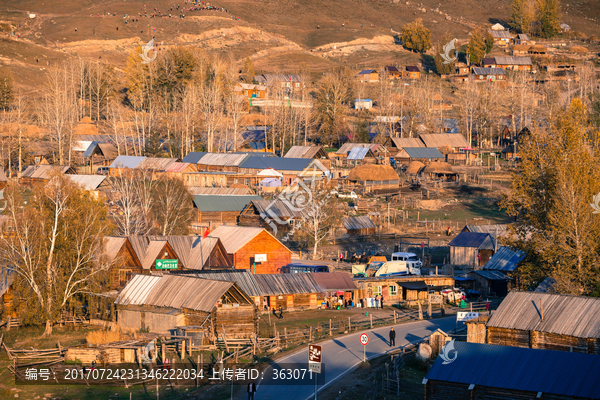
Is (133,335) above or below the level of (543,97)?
below

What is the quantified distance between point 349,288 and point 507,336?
17919mm

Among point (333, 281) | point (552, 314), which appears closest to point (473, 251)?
point (333, 281)

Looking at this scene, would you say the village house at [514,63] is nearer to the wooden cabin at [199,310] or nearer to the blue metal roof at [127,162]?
the blue metal roof at [127,162]

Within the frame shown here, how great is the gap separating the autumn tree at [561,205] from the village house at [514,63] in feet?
399

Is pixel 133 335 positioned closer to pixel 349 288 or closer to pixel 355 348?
pixel 355 348

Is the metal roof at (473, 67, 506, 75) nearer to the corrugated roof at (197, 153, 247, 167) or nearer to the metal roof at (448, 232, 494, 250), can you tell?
the corrugated roof at (197, 153, 247, 167)

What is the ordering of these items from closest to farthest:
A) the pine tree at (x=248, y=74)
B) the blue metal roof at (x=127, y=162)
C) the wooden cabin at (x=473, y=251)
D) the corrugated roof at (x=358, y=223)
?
1. the wooden cabin at (x=473, y=251)
2. the corrugated roof at (x=358, y=223)
3. the blue metal roof at (x=127, y=162)
4. the pine tree at (x=248, y=74)

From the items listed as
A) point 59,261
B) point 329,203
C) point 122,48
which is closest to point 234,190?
point 329,203

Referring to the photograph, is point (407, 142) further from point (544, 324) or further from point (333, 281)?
point (544, 324)

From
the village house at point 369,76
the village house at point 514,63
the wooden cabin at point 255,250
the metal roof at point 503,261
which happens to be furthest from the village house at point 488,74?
the wooden cabin at point 255,250

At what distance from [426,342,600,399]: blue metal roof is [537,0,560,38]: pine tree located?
18624cm

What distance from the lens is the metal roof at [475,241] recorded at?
58031 millimetres

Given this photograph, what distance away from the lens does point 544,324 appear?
99.4ft

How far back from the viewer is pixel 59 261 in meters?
40.8
